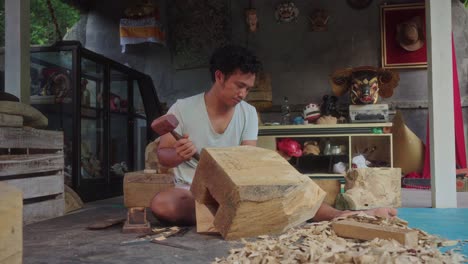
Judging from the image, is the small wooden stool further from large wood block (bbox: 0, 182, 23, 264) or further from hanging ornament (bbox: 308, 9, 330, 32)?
hanging ornament (bbox: 308, 9, 330, 32)

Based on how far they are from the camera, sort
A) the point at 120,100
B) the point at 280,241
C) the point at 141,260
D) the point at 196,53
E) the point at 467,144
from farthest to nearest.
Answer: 1. the point at 196,53
2. the point at 467,144
3. the point at 120,100
4. the point at 280,241
5. the point at 141,260

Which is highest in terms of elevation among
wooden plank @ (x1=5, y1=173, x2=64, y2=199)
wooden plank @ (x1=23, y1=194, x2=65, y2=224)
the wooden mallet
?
the wooden mallet

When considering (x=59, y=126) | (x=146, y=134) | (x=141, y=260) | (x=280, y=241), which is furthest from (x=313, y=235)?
(x=146, y=134)

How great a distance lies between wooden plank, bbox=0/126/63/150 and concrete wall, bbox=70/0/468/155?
3.49 meters

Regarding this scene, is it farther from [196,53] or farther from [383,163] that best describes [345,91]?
[196,53]

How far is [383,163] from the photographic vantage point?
594 cm

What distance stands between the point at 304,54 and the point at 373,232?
504cm

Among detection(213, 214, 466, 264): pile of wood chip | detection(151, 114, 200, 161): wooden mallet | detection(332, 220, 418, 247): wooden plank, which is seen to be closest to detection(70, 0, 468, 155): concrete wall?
detection(151, 114, 200, 161): wooden mallet

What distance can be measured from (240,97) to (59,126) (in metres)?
2.84

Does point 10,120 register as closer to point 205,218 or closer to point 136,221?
point 136,221

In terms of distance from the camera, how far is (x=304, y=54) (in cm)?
684

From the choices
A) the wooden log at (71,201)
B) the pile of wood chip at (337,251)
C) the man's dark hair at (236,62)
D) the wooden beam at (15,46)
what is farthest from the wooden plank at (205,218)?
the wooden beam at (15,46)

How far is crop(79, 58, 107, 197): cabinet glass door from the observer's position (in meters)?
4.93

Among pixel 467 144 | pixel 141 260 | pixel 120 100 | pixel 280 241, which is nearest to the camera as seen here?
pixel 141 260
